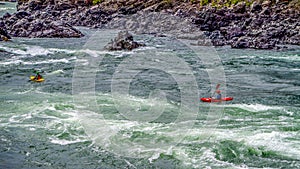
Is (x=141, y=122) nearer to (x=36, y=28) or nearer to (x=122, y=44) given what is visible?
(x=122, y=44)

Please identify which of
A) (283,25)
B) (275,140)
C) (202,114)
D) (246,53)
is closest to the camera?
(275,140)

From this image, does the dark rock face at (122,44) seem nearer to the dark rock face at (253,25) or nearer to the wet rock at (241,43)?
the dark rock face at (253,25)

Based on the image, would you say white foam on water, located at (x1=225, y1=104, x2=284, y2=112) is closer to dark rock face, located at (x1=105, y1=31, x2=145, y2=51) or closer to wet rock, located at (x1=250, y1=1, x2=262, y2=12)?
dark rock face, located at (x1=105, y1=31, x2=145, y2=51)

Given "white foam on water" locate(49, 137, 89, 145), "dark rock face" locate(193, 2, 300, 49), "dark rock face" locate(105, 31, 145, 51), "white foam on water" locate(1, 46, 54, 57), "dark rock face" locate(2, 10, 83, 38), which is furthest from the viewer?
"dark rock face" locate(2, 10, 83, 38)

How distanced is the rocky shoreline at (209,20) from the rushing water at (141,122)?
1241 cm

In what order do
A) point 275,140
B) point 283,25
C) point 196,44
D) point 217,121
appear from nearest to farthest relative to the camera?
point 275,140
point 217,121
point 196,44
point 283,25

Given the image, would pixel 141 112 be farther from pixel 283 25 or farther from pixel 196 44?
pixel 283 25

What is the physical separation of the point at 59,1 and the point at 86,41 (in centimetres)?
3741

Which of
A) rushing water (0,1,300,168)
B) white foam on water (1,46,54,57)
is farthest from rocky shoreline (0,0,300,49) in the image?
rushing water (0,1,300,168)

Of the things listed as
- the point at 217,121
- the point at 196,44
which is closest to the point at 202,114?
the point at 217,121

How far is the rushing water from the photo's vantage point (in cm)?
1705

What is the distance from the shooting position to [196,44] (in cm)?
4747

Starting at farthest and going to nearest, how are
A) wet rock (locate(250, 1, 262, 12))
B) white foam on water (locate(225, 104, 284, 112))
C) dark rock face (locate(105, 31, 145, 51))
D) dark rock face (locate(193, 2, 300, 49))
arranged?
wet rock (locate(250, 1, 262, 12))
dark rock face (locate(193, 2, 300, 49))
dark rock face (locate(105, 31, 145, 51))
white foam on water (locate(225, 104, 284, 112))

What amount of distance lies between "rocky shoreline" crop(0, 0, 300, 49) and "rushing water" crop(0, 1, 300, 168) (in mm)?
12413
